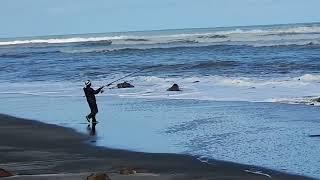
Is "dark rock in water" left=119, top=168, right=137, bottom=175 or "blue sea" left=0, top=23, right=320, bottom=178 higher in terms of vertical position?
"blue sea" left=0, top=23, right=320, bottom=178

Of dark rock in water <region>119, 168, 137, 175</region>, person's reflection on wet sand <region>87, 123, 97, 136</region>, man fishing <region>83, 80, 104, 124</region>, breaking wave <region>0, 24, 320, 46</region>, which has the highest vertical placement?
breaking wave <region>0, 24, 320, 46</region>

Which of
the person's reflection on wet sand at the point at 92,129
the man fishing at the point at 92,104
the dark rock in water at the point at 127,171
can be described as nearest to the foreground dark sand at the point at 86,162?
the dark rock in water at the point at 127,171

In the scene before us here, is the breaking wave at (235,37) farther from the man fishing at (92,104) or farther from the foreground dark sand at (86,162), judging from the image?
the foreground dark sand at (86,162)

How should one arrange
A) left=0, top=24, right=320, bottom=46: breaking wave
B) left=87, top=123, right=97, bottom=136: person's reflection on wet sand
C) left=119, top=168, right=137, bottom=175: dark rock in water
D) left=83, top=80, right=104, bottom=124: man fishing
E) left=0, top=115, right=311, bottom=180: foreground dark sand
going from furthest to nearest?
left=0, top=24, right=320, bottom=46: breaking wave, left=83, top=80, right=104, bottom=124: man fishing, left=87, top=123, right=97, bottom=136: person's reflection on wet sand, left=0, top=115, right=311, bottom=180: foreground dark sand, left=119, top=168, right=137, bottom=175: dark rock in water

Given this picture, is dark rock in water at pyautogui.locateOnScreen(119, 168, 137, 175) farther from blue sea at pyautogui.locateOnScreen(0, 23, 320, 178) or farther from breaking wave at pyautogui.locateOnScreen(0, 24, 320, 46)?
breaking wave at pyautogui.locateOnScreen(0, 24, 320, 46)

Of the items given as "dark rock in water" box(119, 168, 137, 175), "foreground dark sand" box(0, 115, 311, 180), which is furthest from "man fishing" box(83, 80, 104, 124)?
"dark rock in water" box(119, 168, 137, 175)

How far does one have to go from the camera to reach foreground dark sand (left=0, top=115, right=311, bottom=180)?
7.52m

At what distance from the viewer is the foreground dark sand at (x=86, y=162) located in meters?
7.52

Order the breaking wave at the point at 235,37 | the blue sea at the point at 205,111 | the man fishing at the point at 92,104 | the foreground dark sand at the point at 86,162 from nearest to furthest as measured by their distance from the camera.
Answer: the foreground dark sand at the point at 86,162, the blue sea at the point at 205,111, the man fishing at the point at 92,104, the breaking wave at the point at 235,37

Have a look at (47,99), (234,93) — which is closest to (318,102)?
(234,93)

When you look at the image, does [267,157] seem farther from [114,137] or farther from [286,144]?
[114,137]

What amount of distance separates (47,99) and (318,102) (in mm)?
8375

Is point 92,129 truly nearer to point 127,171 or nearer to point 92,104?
point 92,104

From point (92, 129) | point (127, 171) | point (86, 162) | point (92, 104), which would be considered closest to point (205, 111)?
point (92, 104)
